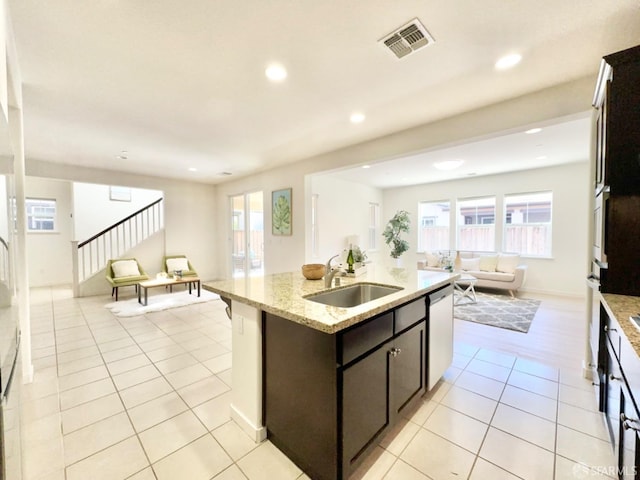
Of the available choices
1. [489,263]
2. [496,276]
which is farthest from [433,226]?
[496,276]

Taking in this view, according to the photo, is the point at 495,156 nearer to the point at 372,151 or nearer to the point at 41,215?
the point at 372,151

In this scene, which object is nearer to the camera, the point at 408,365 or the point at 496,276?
the point at 408,365

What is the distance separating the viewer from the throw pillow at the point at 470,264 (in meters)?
6.23

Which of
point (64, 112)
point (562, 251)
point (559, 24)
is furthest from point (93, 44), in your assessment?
point (562, 251)

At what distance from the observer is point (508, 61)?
210cm

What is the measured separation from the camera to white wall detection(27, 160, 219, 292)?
633 cm

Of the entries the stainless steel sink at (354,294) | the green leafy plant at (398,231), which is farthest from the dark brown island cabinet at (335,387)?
the green leafy plant at (398,231)

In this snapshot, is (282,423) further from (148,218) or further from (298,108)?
(148,218)

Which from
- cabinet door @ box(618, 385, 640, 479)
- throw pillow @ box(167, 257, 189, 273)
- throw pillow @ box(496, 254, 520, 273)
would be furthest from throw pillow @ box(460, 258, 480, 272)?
throw pillow @ box(167, 257, 189, 273)

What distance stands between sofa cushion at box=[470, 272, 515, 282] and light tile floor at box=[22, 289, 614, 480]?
3199mm

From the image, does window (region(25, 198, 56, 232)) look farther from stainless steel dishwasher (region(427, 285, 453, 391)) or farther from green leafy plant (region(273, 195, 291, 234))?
stainless steel dishwasher (region(427, 285, 453, 391))

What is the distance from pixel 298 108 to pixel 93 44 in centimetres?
167

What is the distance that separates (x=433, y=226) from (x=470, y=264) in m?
1.65

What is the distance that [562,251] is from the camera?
564cm
